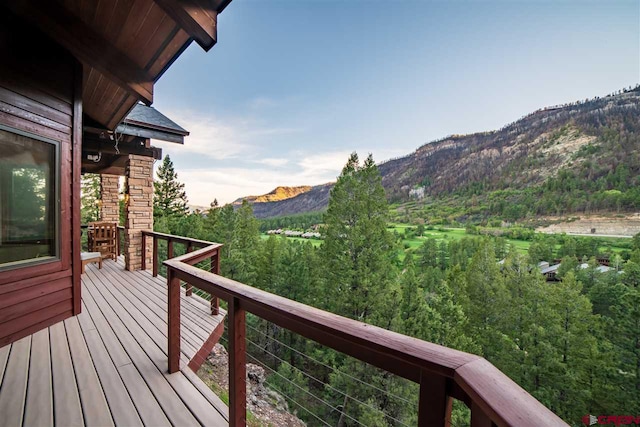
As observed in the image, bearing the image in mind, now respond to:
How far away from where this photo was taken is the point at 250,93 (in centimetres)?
2242

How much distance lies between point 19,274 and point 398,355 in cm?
328

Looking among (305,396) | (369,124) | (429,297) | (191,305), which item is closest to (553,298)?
(429,297)

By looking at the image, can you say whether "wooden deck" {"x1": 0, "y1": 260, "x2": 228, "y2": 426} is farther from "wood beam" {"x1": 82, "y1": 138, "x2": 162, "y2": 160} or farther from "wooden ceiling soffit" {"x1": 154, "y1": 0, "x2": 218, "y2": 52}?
"wood beam" {"x1": 82, "y1": 138, "x2": 162, "y2": 160}

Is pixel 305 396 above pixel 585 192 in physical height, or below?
below

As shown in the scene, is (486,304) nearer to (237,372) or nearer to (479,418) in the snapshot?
(237,372)

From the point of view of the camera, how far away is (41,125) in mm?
2521

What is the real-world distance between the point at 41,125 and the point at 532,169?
84703 mm

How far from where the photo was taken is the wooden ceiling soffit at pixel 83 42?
231 cm

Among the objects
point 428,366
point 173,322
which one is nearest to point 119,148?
point 173,322

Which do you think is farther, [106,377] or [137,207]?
[137,207]

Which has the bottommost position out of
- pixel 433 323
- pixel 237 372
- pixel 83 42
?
pixel 433 323

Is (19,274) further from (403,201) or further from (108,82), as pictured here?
(403,201)

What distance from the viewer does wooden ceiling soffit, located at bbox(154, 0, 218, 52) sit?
6.48ft

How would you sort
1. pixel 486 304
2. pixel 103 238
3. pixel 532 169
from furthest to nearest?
pixel 532 169, pixel 486 304, pixel 103 238
